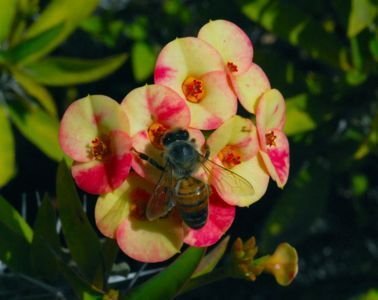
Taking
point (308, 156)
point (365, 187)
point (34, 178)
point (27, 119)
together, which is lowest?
point (365, 187)

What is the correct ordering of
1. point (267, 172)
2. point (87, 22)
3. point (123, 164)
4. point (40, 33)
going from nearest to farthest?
point (123, 164) → point (267, 172) → point (40, 33) → point (87, 22)

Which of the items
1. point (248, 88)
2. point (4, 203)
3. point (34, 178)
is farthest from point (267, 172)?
point (34, 178)

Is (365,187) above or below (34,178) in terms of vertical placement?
below

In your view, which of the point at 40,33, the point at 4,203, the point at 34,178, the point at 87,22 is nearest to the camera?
the point at 4,203

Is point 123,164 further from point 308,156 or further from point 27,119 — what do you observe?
point 308,156

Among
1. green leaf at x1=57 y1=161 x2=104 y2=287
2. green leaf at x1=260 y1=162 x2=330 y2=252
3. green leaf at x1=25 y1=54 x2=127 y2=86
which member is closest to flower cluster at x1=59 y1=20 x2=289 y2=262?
green leaf at x1=57 y1=161 x2=104 y2=287

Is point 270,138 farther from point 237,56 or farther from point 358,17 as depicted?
point 358,17

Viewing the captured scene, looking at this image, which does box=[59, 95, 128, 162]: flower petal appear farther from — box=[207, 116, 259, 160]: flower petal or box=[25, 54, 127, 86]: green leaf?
box=[25, 54, 127, 86]: green leaf

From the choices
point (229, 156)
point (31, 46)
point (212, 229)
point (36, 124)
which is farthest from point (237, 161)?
point (36, 124)
